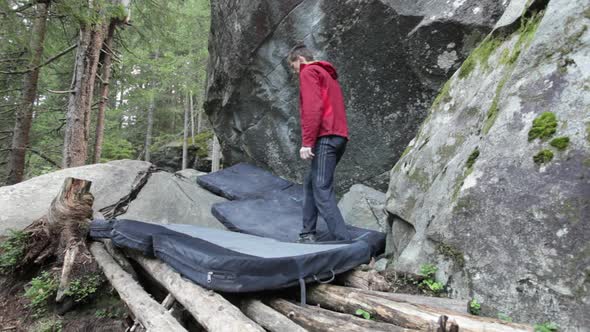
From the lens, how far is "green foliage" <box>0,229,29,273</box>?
4309 millimetres

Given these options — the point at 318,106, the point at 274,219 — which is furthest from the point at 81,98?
the point at 318,106

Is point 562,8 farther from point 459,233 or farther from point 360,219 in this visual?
point 360,219

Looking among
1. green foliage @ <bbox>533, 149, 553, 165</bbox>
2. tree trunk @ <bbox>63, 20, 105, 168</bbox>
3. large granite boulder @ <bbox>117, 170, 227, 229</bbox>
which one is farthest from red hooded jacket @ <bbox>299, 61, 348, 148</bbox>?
tree trunk @ <bbox>63, 20, 105, 168</bbox>

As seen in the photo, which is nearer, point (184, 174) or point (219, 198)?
point (219, 198)

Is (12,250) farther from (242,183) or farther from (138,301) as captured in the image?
(242,183)

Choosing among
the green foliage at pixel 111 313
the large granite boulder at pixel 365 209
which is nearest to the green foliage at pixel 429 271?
the large granite boulder at pixel 365 209

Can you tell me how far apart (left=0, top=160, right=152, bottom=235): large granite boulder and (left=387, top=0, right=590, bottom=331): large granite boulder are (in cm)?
451

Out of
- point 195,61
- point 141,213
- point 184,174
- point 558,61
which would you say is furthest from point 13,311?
point 195,61

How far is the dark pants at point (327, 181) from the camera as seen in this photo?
3.66m

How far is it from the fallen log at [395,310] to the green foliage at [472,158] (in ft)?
3.89

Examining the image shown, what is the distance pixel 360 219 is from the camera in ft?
16.3

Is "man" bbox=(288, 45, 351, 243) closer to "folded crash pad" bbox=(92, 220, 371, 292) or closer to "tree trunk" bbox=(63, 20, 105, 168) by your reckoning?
"folded crash pad" bbox=(92, 220, 371, 292)

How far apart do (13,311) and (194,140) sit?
42.5ft

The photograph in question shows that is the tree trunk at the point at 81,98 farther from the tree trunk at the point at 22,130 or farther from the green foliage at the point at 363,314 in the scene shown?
the green foliage at the point at 363,314
